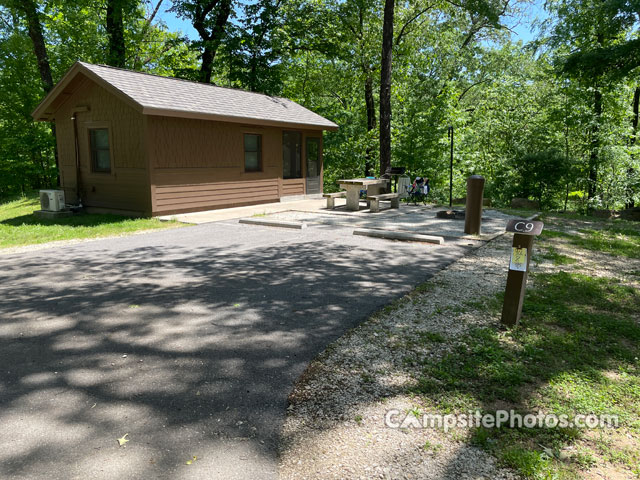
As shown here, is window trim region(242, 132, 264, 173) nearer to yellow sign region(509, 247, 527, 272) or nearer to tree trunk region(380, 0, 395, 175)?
tree trunk region(380, 0, 395, 175)

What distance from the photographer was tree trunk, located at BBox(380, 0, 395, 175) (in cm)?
1467

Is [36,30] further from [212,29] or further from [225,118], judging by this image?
[225,118]

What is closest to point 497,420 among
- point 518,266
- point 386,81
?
point 518,266

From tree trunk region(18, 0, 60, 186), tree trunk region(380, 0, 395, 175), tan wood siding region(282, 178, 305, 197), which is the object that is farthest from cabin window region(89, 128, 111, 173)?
tree trunk region(380, 0, 395, 175)

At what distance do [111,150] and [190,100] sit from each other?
8.40ft

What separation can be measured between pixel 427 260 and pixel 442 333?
2976 mm

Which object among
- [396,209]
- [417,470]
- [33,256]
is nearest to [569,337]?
[417,470]

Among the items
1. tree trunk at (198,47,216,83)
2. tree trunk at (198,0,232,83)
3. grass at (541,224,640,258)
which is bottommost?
grass at (541,224,640,258)

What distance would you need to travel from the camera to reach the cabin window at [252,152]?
14.4 meters

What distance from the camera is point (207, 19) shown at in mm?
21641

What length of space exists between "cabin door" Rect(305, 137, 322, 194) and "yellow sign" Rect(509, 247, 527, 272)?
13.6 meters

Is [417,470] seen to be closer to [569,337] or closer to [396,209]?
[569,337]

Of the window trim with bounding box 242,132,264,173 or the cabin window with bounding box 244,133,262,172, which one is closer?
the window trim with bounding box 242,132,264,173

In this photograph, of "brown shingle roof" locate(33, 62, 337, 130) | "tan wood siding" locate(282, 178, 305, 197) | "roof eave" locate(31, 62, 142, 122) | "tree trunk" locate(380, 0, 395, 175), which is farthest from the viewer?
"tan wood siding" locate(282, 178, 305, 197)
